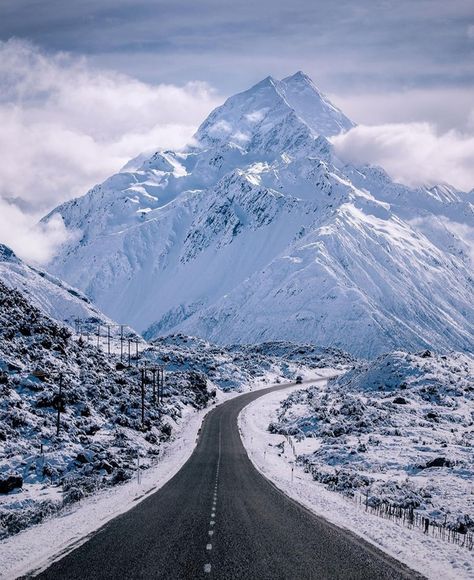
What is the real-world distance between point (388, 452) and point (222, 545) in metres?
35.9

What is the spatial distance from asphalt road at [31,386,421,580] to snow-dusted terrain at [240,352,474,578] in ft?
5.79

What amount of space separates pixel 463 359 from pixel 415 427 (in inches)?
3219

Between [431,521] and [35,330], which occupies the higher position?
[35,330]

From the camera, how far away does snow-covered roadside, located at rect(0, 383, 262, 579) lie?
1808 cm

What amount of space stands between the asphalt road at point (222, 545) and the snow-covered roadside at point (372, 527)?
883 millimetres

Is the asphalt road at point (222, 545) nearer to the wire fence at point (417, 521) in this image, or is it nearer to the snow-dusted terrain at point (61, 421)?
the wire fence at point (417, 521)

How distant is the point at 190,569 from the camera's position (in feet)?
55.1

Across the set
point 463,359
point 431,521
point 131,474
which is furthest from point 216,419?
point 463,359

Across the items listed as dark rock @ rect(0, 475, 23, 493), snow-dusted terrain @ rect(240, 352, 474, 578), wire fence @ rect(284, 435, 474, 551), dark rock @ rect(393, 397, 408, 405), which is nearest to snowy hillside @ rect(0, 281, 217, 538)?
dark rock @ rect(0, 475, 23, 493)

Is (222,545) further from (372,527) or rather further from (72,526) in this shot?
(372,527)

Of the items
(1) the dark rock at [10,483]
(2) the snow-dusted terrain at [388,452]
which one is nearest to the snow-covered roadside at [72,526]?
(1) the dark rock at [10,483]

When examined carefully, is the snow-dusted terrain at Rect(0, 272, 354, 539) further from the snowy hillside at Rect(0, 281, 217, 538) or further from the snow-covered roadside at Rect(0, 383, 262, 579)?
the snow-covered roadside at Rect(0, 383, 262, 579)

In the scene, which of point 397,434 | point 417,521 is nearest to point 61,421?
point 417,521

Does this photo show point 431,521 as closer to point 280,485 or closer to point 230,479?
point 280,485
